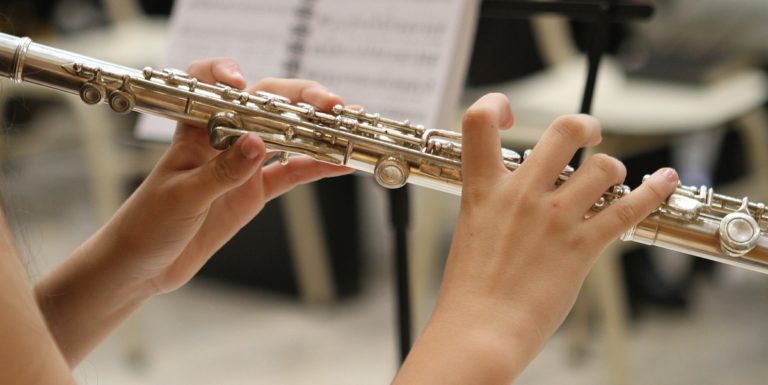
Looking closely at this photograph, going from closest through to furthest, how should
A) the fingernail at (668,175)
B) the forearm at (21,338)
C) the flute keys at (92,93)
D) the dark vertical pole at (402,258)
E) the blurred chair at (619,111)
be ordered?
the forearm at (21,338), the fingernail at (668,175), the flute keys at (92,93), the dark vertical pole at (402,258), the blurred chair at (619,111)

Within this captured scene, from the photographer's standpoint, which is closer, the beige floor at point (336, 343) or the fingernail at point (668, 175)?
the fingernail at point (668, 175)

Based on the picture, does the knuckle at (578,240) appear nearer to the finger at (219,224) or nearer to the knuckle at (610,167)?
the knuckle at (610,167)

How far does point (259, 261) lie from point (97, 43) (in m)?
0.64

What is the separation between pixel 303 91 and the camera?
754 mm

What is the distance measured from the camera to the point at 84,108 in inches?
72.0

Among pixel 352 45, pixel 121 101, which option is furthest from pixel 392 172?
pixel 352 45

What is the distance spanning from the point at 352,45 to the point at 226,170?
36 cm

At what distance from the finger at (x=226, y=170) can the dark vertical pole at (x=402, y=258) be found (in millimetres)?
331

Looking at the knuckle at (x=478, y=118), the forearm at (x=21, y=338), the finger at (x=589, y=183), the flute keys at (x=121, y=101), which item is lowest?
the forearm at (x=21, y=338)

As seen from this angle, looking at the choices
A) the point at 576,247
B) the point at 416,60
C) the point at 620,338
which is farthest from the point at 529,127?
the point at 576,247

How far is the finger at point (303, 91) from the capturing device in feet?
2.42

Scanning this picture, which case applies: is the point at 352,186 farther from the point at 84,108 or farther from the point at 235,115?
the point at 235,115

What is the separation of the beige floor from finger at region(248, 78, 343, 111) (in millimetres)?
934

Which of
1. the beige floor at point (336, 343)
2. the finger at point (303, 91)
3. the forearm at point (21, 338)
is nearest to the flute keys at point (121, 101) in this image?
the finger at point (303, 91)
